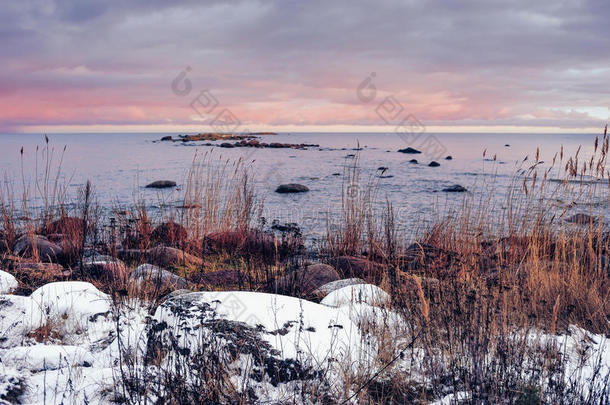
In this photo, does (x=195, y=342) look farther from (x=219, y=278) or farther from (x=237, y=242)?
(x=237, y=242)

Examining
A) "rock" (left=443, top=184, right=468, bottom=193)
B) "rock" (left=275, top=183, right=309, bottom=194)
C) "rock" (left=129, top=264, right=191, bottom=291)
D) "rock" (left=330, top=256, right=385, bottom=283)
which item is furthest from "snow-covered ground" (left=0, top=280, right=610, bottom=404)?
"rock" (left=443, top=184, right=468, bottom=193)

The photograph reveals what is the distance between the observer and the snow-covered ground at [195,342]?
2109mm

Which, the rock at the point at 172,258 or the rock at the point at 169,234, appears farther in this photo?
the rock at the point at 169,234

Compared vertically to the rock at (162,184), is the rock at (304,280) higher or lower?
lower

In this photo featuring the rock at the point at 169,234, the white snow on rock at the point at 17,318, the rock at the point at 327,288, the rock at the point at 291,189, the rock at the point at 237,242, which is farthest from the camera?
the rock at the point at 291,189

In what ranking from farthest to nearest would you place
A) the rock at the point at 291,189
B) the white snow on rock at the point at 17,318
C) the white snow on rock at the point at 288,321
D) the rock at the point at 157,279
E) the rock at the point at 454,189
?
the rock at the point at 454,189, the rock at the point at 291,189, the rock at the point at 157,279, the white snow on rock at the point at 17,318, the white snow on rock at the point at 288,321

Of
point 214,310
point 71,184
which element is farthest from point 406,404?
point 71,184

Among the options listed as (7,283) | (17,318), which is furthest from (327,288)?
(7,283)

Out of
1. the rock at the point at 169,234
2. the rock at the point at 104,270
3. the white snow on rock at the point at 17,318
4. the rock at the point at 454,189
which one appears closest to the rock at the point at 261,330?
the white snow on rock at the point at 17,318

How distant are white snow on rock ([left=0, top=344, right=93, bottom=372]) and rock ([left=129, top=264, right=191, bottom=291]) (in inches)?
38.0

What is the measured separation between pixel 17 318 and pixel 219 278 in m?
1.99

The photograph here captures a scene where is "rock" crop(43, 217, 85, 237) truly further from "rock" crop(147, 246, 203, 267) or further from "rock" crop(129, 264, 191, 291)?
"rock" crop(129, 264, 191, 291)

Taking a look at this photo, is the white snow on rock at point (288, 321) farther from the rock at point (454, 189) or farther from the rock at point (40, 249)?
the rock at point (454, 189)

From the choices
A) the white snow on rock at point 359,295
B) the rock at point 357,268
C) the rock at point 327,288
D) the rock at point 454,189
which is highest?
the white snow on rock at point 359,295
